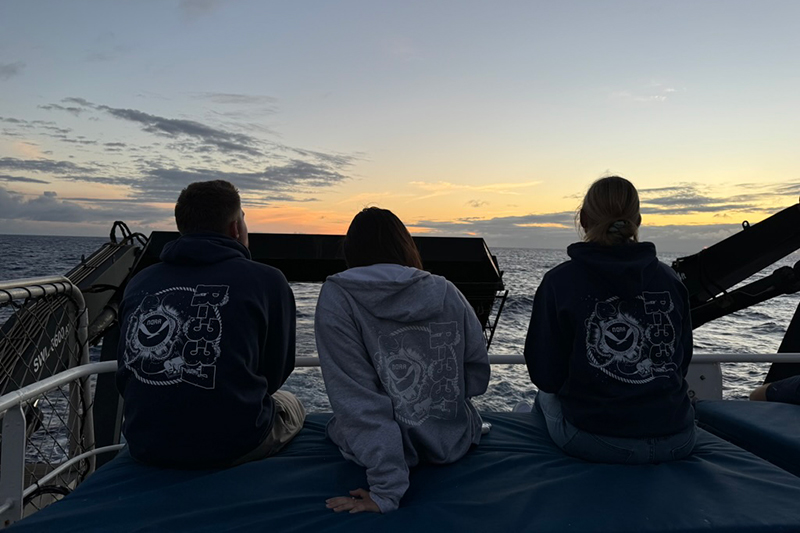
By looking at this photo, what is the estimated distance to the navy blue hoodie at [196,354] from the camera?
211 cm

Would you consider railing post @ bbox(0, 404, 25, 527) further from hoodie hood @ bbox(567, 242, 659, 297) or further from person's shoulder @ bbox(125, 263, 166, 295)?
hoodie hood @ bbox(567, 242, 659, 297)

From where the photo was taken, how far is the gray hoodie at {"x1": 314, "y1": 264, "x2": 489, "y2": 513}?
212 cm

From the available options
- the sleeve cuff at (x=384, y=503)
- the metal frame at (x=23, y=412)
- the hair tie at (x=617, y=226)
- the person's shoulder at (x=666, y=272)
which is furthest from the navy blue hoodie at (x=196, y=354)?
the person's shoulder at (x=666, y=272)

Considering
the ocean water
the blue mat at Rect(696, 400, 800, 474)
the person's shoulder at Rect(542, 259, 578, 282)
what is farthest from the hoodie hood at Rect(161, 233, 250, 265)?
the ocean water

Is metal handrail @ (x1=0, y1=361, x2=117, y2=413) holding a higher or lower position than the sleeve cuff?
higher

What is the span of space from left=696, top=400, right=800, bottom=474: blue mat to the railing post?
346 centimetres

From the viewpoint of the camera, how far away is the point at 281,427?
253 centimetres

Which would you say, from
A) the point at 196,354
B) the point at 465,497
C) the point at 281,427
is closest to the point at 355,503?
the point at 465,497

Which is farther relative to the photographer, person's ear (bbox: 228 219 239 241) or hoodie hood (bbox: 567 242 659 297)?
person's ear (bbox: 228 219 239 241)

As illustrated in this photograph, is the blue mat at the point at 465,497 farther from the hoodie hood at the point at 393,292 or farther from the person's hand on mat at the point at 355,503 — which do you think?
the hoodie hood at the point at 393,292

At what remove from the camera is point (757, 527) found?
1.79m

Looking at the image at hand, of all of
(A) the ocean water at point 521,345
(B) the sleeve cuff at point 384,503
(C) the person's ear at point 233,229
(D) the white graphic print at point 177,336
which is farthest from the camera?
(A) the ocean water at point 521,345

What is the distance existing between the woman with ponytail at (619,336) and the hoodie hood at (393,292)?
0.59 m

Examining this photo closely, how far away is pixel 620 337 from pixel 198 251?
1.79 meters
